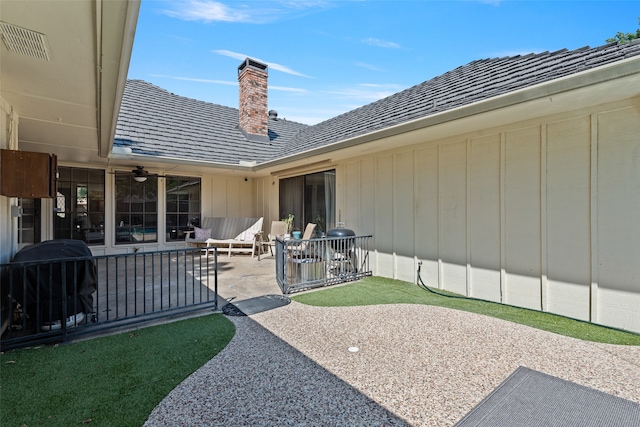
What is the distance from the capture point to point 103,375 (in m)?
2.54

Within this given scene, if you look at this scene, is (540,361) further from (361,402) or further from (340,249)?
(340,249)

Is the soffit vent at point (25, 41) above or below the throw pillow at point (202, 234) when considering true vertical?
above

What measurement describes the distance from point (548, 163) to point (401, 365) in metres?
3.34

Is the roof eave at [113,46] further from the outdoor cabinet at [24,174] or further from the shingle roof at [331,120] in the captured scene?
the shingle roof at [331,120]

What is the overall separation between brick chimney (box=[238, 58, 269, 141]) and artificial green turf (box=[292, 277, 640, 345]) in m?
7.69

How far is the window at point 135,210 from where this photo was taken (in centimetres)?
848

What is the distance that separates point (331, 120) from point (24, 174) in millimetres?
8045

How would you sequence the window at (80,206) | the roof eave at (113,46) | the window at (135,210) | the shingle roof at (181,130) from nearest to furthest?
the roof eave at (113,46) → the window at (80,206) → the shingle roof at (181,130) → the window at (135,210)

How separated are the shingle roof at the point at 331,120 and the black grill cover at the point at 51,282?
15.9 ft

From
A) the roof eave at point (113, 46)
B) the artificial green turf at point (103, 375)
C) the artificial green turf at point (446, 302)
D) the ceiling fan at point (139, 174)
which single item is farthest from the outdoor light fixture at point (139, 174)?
the artificial green turf at point (446, 302)

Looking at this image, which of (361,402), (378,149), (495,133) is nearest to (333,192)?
(378,149)

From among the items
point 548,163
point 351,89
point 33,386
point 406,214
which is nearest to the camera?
point 33,386

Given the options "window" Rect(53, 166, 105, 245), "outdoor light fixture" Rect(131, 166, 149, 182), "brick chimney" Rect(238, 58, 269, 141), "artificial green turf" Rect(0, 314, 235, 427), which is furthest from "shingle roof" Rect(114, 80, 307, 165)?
"artificial green turf" Rect(0, 314, 235, 427)

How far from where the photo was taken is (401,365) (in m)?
2.74
